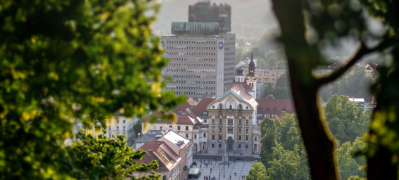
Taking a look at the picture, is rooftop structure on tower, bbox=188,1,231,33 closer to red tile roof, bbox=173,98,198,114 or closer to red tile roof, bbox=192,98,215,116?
red tile roof, bbox=173,98,198,114

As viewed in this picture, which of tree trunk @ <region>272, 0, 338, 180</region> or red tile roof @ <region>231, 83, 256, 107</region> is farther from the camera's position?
red tile roof @ <region>231, 83, 256, 107</region>

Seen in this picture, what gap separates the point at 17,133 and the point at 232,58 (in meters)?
164

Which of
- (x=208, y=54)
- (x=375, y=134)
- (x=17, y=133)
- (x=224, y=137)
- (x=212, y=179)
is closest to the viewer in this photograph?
(x=375, y=134)

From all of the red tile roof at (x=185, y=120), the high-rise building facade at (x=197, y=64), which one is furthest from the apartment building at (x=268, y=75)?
the red tile roof at (x=185, y=120)

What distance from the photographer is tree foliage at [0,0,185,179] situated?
673cm

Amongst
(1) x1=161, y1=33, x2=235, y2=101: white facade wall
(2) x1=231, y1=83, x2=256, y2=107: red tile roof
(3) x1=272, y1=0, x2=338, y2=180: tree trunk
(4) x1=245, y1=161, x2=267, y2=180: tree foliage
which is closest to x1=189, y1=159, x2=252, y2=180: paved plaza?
(2) x1=231, y1=83, x2=256, y2=107: red tile roof

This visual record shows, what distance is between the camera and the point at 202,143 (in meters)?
104

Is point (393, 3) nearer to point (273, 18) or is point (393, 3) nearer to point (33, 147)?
point (273, 18)

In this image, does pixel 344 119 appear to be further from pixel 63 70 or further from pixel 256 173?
pixel 63 70

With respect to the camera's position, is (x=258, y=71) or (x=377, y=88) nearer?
(x=377, y=88)

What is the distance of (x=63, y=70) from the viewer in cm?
681

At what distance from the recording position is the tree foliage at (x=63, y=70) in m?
6.73

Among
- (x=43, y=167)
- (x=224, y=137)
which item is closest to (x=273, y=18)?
(x=43, y=167)

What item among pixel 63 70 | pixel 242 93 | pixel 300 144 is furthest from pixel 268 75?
pixel 63 70
